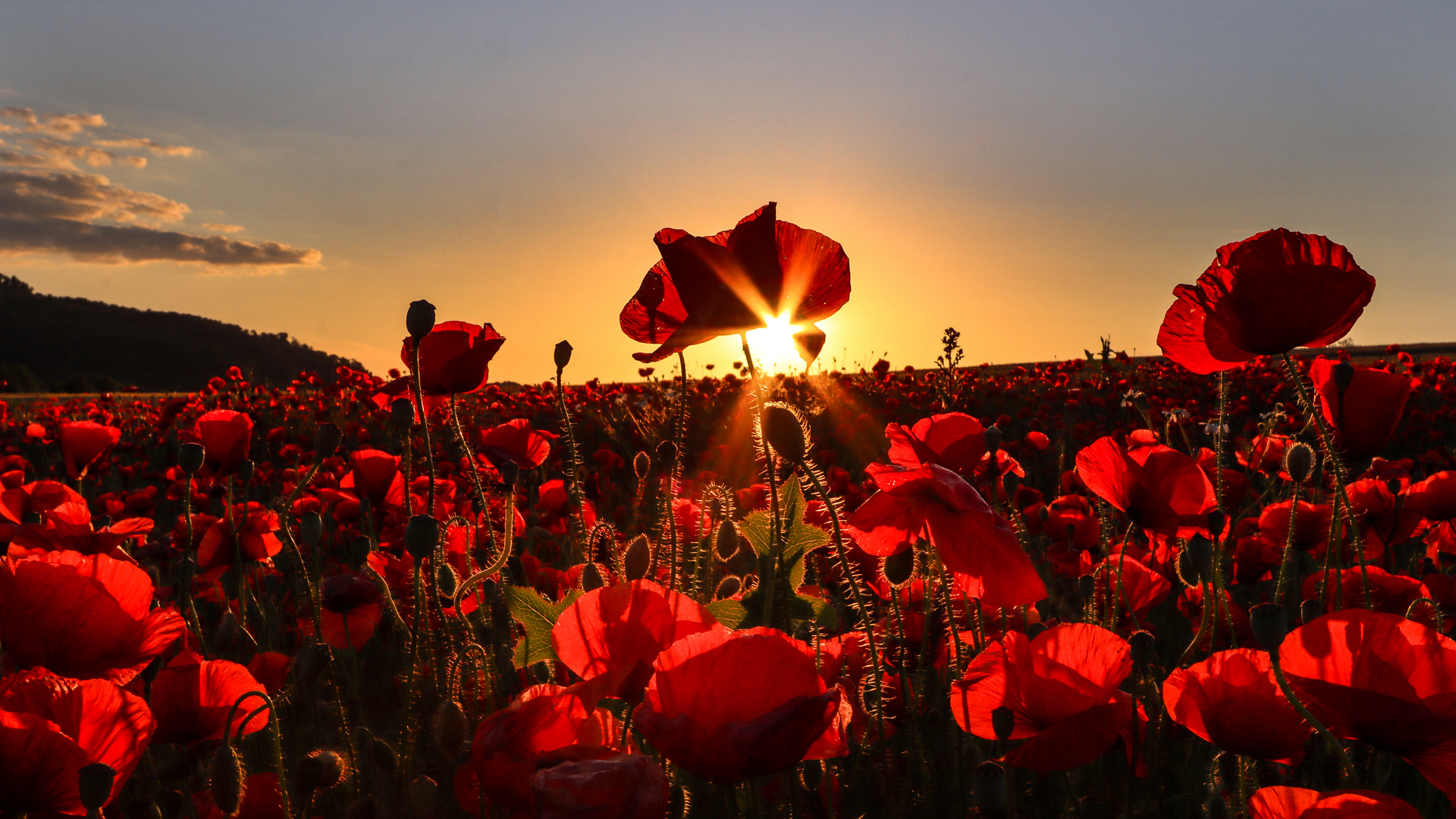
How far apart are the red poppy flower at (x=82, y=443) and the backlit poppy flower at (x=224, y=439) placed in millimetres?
634

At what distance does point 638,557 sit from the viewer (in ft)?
4.35

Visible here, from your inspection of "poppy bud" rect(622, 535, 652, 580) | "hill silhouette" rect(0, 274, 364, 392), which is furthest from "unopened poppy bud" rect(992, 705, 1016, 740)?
"hill silhouette" rect(0, 274, 364, 392)

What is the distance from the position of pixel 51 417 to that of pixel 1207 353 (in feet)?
31.7

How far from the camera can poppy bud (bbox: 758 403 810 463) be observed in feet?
3.47

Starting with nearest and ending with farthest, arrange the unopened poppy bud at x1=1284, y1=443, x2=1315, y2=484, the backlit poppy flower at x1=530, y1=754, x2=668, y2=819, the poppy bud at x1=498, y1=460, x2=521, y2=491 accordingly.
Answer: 1. the backlit poppy flower at x1=530, y1=754, x2=668, y2=819
2. the unopened poppy bud at x1=1284, y1=443, x2=1315, y2=484
3. the poppy bud at x1=498, y1=460, x2=521, y2=491

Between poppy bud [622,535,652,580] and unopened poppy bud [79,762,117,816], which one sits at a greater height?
poppy bud [622,535,652,580]

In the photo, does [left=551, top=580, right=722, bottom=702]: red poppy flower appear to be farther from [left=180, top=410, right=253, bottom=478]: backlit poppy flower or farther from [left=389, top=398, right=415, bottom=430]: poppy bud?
[left=180, top=410, right=253, bottom=478]: backlit poppy flower

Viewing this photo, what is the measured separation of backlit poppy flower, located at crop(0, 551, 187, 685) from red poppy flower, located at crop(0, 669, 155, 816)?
0.16 meters

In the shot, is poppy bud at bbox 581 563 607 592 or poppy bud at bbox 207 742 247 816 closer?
poppy bud at bbox 207 742 247 816

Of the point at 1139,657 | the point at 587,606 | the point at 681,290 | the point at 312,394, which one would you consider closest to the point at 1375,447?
the point at 1139,657

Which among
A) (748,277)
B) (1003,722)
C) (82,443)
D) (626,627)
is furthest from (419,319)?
(82,443)

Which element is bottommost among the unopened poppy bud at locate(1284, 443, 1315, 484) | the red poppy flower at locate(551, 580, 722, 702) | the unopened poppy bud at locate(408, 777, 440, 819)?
the unopened poppy bud at locate(408, 777, 440, 819)

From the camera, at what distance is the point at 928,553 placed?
152 cm

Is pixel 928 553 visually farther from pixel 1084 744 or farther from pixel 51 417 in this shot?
pixel 51 417
